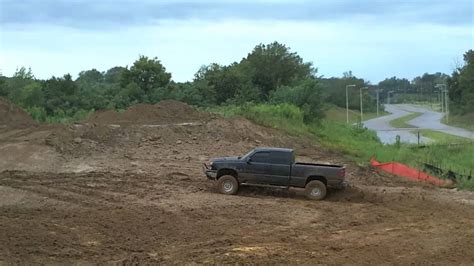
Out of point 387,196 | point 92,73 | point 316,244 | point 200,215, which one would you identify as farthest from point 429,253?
point 92,73

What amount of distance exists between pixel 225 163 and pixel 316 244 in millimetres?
7966

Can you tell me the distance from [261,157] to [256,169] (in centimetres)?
44

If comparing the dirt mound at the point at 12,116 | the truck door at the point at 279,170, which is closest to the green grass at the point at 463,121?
the dirt mound at the point at 12,116

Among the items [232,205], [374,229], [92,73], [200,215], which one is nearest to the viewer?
[374,229]

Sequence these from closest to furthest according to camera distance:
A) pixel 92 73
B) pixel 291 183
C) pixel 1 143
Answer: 1. pixel 291 183
2. pixel 1 143
3. pixel 92 73

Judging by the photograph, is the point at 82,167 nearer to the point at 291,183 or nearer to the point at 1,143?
the point at 1,143

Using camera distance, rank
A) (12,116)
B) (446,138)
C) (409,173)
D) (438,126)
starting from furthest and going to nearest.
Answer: (438,126) → (446,138) → (12,116) → (409,173)

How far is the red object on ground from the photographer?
2664 cm

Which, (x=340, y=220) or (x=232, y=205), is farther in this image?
(x=232, y=205)

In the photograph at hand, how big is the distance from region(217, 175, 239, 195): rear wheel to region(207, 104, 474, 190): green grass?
941 centimetres

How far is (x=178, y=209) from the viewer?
18.4 m

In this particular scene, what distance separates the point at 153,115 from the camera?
129 ft

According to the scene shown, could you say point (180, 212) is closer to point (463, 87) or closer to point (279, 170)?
point (279, 170)

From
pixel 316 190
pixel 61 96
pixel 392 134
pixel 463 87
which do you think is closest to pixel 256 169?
pixel 316 190
